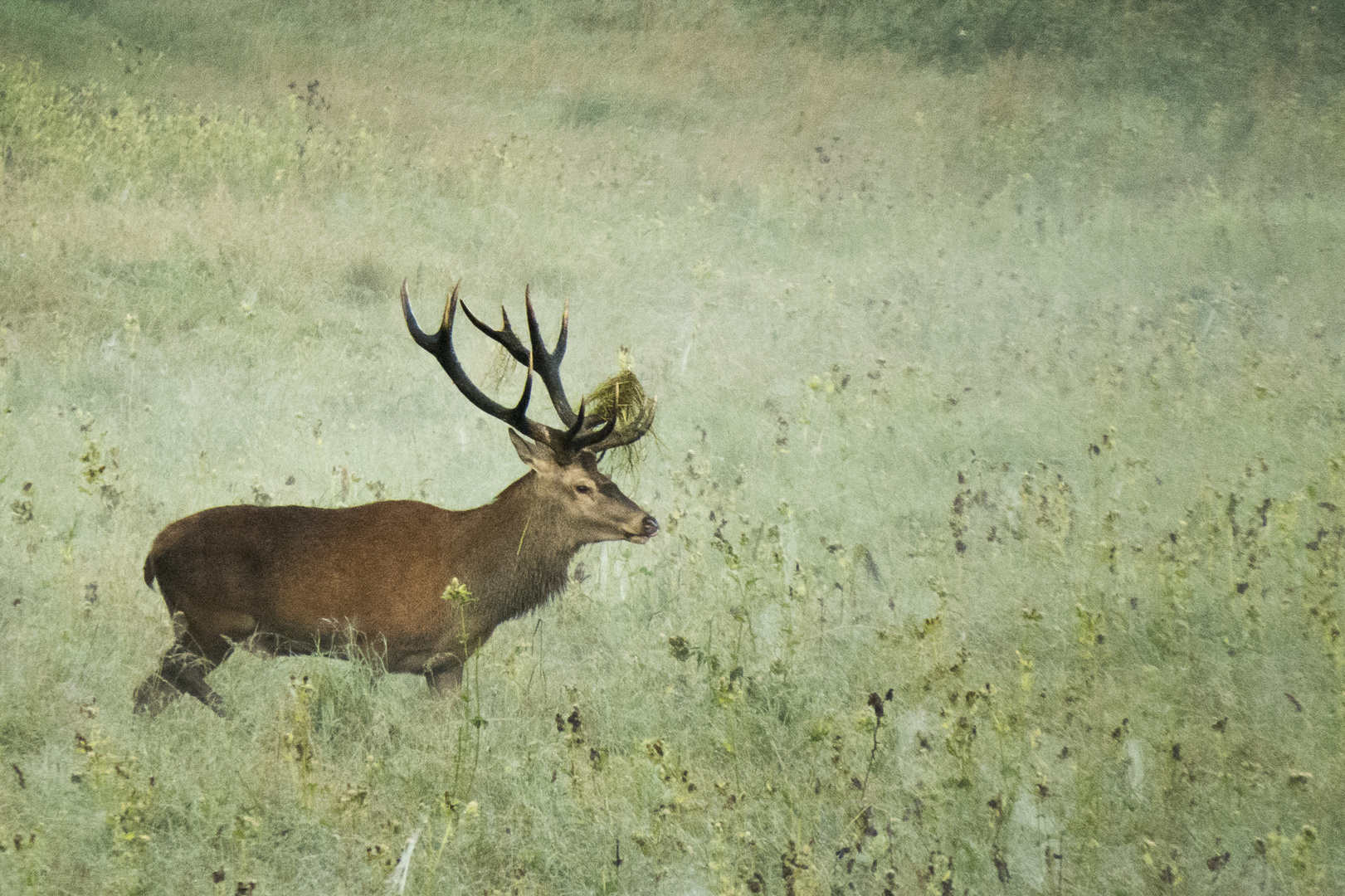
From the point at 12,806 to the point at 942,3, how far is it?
13.5 metres

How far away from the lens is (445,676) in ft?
14.0

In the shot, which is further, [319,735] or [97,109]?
[97,109]

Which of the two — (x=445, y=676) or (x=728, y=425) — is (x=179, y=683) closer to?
(x=445, y=676)

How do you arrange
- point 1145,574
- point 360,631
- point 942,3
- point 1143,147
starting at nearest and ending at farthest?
point 360,631, point 1145,574, point 1143,147, point 942,3

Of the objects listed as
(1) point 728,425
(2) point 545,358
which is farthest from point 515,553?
(1) point 728,425

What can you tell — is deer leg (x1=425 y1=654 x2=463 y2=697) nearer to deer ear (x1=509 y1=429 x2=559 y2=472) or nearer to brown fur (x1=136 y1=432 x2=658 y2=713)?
brown fur (x1=136 y1=432 x2=658 y2=713)

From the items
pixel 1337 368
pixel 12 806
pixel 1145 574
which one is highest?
pixel 12 806

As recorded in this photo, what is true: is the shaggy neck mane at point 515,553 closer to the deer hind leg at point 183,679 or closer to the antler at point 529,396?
the antler at point 529,396

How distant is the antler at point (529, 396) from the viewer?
13.5 feet

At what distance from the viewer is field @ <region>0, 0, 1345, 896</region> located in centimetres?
351

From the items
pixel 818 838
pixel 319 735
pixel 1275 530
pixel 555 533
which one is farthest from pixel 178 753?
pixel 1275 530

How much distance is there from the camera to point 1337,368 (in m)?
7.81

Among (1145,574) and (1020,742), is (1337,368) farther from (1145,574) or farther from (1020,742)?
(1020,742)

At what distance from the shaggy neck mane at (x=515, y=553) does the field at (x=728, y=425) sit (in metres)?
0.35
